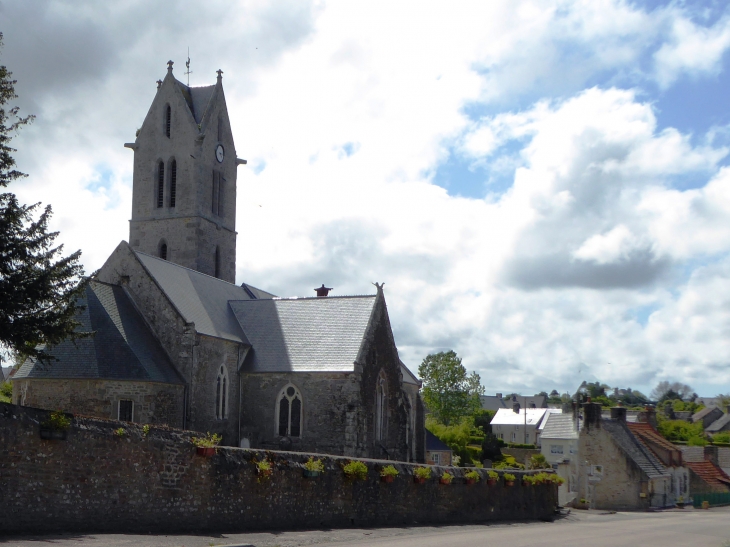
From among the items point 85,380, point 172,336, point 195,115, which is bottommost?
point 85,380

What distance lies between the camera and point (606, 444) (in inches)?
1853

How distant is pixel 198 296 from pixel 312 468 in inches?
684

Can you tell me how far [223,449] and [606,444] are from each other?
113 feet

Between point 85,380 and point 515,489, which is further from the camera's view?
point 515,489

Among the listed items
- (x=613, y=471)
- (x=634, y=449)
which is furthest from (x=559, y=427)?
(x=613, y=471)

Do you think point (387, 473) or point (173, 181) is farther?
point (173, 181)

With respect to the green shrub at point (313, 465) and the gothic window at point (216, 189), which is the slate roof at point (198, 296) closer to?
the gothic window at point (216, 189)

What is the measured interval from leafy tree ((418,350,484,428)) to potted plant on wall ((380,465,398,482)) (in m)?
69.0

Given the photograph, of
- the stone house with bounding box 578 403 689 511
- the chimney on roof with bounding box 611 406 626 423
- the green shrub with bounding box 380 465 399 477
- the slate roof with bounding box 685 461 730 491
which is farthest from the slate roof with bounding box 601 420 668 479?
the green shrub with bounding box 380 465 399 477

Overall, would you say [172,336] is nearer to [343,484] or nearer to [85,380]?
[85,380]

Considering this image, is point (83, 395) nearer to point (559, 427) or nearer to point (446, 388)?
point (559, 427)

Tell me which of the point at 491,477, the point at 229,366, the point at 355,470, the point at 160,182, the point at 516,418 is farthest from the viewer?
the point at 516,418

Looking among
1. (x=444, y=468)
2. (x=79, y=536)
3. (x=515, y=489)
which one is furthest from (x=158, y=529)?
(x=515, y=489)

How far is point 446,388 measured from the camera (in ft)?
304
